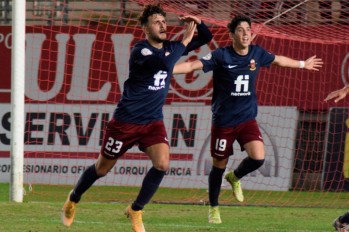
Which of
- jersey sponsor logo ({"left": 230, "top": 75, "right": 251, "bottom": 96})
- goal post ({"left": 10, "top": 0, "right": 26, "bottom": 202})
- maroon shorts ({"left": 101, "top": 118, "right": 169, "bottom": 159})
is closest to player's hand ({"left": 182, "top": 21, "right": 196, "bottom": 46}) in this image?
maroon shorts ({"left": 101, "top": 118, "right": 169, "bottom": 159})

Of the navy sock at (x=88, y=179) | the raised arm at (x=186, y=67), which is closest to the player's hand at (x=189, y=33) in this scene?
the raised arm at (x=186, y=67)

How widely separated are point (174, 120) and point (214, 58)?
235 inches

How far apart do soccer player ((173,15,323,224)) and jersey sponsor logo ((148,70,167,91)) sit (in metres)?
1.46

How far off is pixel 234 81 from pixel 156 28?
5.94 ft

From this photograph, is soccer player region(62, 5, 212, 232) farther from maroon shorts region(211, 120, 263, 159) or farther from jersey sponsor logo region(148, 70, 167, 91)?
maroon shorts region(211, 120, 263, 159)

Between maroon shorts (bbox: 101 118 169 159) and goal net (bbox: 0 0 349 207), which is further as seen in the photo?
goal net (bbox: 0 0 349 207)

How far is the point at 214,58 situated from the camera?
11.4m

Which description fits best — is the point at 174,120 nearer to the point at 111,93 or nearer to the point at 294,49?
the point at 111,93

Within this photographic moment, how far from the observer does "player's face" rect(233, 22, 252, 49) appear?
1124cm

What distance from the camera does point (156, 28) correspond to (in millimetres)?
9805

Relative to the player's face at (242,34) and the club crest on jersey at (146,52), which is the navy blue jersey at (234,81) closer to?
the player's face at (242,34)

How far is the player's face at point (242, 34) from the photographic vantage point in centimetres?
1124

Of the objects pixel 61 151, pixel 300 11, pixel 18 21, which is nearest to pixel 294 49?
pixel 300 11

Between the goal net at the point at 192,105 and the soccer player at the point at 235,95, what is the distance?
4.37 m
